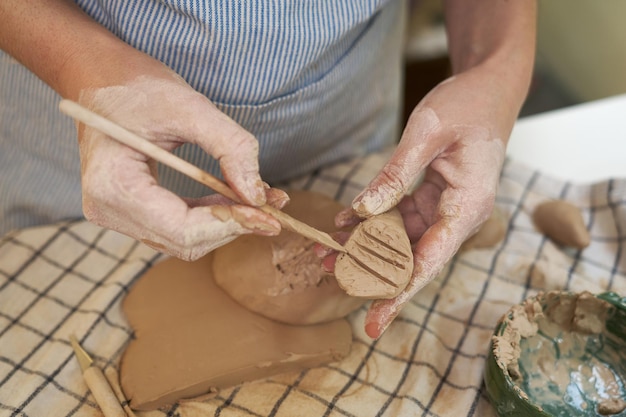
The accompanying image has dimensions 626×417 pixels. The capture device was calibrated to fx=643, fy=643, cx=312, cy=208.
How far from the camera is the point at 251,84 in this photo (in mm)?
1200

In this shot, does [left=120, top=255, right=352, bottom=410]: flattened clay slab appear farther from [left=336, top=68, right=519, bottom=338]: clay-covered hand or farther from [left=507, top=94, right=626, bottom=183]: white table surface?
[left=507, top=94, right=626, bottom=183]: white table surface

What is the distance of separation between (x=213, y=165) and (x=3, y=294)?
1.61ft

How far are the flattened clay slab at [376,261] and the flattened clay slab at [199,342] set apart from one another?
188 mm

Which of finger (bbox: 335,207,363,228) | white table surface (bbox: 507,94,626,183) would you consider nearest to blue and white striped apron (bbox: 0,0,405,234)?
finger (bbox: 335,207,363,228)

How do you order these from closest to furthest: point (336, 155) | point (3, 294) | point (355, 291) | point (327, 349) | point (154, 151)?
1. point (154, 151)
2. point (355, 291)
3. point (327, 349)
4. point (3, 294)
5. point (336, 155)

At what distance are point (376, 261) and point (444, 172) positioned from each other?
0.21 m

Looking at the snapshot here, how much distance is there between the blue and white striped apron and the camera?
3.66ft

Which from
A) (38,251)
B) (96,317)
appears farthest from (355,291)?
(38,251)

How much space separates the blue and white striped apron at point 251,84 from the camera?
1116mm

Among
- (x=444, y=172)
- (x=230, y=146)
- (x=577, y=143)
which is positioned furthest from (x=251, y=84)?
(x=577, y=143)

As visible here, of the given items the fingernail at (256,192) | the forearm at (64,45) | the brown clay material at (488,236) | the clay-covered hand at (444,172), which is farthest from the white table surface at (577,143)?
the forearm at (64,45)

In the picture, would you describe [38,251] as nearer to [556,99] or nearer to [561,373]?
[561,373]

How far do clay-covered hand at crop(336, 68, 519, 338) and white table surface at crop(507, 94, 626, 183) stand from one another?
1.59 feet

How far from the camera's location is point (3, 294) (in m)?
1.28
